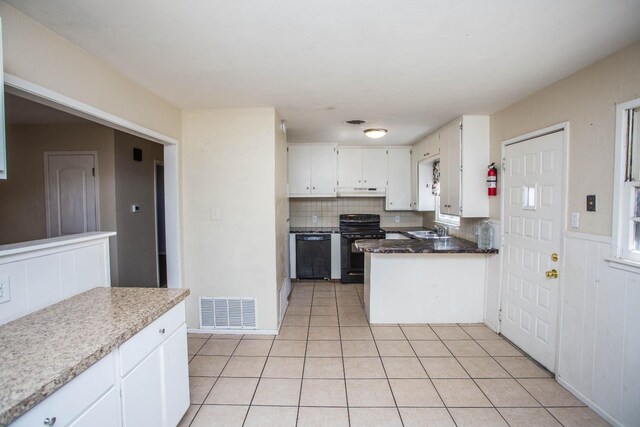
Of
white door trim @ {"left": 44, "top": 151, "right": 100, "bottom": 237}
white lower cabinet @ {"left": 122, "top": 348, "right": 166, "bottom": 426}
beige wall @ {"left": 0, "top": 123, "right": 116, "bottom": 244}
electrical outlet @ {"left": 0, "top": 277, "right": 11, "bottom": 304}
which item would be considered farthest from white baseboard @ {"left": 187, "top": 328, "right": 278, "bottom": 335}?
electrical outlet @ {"left": 0, "top": 277, "right": 11, "bottom": 304}

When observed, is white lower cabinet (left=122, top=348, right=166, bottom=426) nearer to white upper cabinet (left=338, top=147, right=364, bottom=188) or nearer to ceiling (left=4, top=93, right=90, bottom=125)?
ceiling (left=4, top=93, right=90, bottom=125)

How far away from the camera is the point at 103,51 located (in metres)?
1.79

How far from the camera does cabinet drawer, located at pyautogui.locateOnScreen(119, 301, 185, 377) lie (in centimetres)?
129

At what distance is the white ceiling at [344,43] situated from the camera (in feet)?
4.58

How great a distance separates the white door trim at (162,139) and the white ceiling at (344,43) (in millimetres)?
345

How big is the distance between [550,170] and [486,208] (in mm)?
901

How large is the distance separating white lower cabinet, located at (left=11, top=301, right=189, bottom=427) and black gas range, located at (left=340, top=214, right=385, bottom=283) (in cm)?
319

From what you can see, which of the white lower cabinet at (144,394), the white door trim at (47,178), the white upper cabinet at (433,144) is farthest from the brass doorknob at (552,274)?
the white door trim at (47,178)

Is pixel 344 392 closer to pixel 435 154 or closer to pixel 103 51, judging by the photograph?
pixel 103 51

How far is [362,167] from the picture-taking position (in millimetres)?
4918

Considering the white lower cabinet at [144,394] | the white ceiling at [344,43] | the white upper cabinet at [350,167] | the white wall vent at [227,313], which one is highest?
the white ceiling at [344,43]

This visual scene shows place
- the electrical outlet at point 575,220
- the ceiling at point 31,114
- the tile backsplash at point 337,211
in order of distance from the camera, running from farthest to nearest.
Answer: the tile backsplash at point 337,211, the ceiling at point 31,114, the electrical outlet at point 575,220

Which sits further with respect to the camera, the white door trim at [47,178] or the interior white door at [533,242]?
the white door trim at [47,178]

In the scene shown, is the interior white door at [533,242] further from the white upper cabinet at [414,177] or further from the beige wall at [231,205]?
the beige wall at [231,205]
